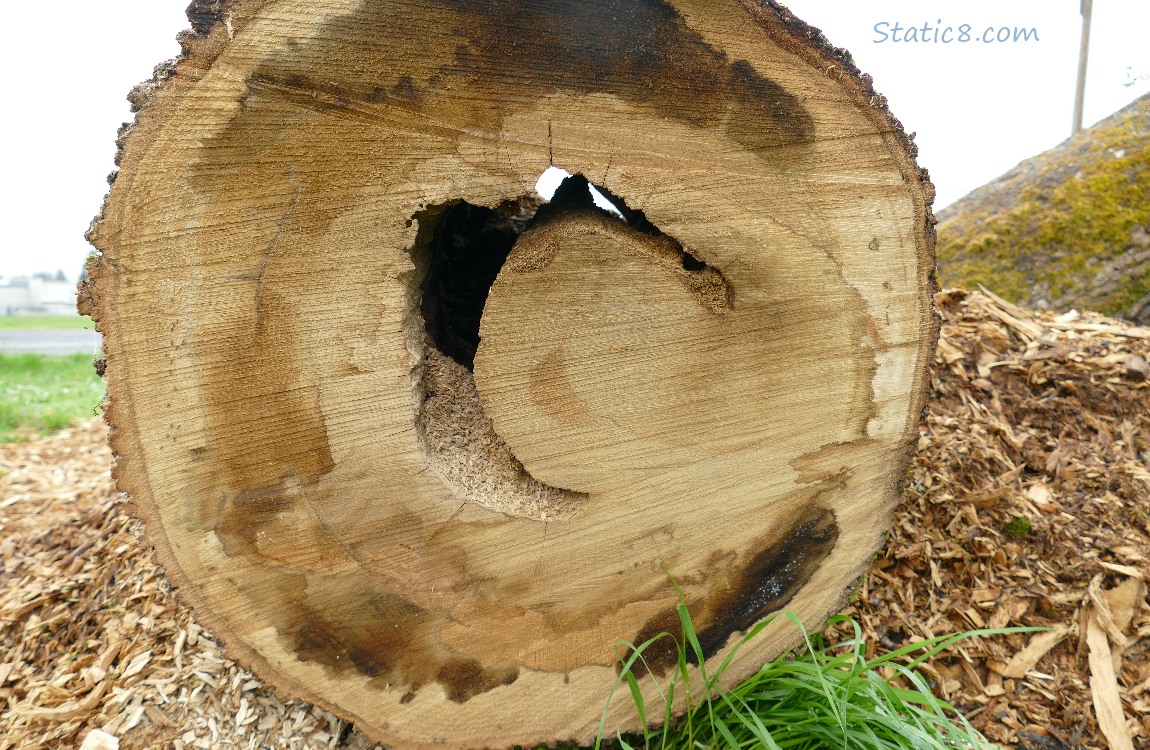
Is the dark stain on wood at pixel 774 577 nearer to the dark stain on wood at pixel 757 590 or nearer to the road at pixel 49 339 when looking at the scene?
the dark stain on wood at pixel 757 590

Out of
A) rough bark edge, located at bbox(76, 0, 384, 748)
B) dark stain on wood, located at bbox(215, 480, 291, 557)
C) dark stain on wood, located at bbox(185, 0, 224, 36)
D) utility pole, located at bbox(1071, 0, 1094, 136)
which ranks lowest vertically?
dark stain on wood, located at bbox(215, 480, 291, 557)

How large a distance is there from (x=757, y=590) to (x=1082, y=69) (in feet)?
13.9

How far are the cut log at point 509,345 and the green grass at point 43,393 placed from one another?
2016 millimetres

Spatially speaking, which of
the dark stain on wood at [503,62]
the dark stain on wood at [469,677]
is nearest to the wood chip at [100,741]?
the dark stain on wood at [469,677]

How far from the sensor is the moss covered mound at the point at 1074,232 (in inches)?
125

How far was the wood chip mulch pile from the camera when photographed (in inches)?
62.7

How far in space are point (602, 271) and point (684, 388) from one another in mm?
268

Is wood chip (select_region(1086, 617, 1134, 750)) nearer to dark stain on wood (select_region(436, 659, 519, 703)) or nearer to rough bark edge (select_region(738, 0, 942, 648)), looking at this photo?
rough bark edge (select_region(738, 0, 942, 648))

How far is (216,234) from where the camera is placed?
1.13 m

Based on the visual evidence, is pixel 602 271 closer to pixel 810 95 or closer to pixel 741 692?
pixel 810 95

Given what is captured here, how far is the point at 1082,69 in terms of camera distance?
413 cm

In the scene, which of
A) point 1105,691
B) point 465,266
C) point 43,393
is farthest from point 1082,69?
point 43,393

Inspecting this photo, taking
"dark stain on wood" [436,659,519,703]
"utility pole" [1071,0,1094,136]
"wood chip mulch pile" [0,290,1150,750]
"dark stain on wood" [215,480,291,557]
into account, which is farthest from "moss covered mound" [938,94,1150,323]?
"dark stain on wood" [215,480,291,557]

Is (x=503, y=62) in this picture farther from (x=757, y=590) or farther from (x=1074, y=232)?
(x=1074, y=232)
